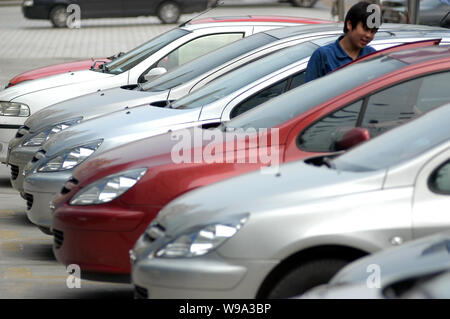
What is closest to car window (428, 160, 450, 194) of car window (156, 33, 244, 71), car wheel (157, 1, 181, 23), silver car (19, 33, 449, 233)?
silver car (19, 33, 449, 233)

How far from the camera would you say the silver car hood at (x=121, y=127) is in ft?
23.2

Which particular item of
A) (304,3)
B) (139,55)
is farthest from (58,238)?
(304,3)

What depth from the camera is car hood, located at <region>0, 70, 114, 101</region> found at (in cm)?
1023

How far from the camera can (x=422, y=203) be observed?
4312mm

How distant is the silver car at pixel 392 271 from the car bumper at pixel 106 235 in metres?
1.79

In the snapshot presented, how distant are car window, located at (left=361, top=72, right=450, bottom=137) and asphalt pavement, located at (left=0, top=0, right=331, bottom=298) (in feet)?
6.42

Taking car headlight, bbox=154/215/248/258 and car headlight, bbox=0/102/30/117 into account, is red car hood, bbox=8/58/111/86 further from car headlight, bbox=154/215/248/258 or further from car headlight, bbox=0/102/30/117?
car headlight, bbox=154/215/248/258

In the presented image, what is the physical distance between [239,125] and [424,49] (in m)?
1.34

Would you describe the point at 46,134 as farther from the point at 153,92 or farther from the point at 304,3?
the point at 304,3

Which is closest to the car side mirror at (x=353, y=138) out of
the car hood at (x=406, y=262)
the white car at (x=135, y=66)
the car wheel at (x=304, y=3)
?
the car hood at (x=406, y=262)

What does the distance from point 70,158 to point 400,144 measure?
299 cm

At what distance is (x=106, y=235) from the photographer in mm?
5383
